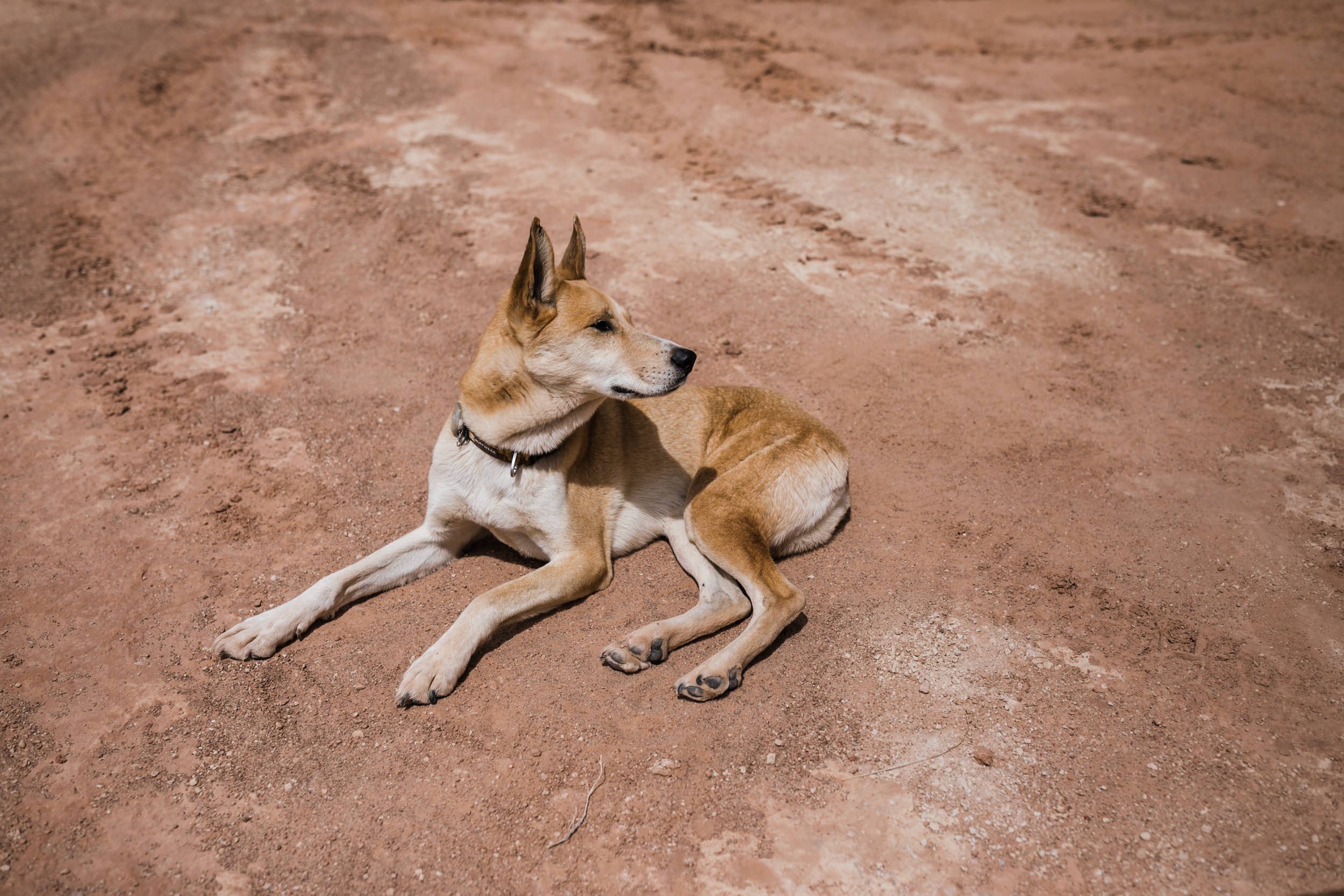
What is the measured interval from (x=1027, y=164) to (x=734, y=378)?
651 cm

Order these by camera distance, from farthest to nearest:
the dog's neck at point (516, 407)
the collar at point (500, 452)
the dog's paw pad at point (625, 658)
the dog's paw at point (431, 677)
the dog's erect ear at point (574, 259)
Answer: the dog's erect ear at point (574, 259), the collar at point (500, 452), the dog's neck at point (516, 407), the dog's paw pad at point (625, 658), the dog's paw at point (431, 677)

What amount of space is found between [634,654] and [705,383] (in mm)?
3023

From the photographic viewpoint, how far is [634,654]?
4570 mm

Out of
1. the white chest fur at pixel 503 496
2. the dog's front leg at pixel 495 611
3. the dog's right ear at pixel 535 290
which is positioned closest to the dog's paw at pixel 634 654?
the dog's front leg at pixel 495 611

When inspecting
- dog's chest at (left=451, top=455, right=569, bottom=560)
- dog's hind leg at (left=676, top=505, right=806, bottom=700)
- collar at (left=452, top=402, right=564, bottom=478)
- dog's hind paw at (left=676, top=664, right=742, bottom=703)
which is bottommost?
dog's hind paw at (left=676, top=664, right=742, bottom=703)

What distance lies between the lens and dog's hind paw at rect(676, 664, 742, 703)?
14.1ft

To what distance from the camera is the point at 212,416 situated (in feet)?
21.5

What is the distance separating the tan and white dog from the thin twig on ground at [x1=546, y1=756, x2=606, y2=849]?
0.62m

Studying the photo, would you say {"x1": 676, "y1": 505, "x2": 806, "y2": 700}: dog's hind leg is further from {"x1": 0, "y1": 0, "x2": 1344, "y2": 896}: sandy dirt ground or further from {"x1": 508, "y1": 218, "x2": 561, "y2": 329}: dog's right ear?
{"x1": 508, "y1": 218, "x2": 561, "y2": 329}: dog's right ear

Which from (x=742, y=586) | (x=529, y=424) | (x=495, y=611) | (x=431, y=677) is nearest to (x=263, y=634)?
(x=431, y=677)

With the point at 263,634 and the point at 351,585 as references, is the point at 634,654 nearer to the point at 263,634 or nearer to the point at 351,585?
the point at 351,585

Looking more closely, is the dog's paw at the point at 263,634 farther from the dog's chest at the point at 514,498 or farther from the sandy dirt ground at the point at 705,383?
the dog's chest at the point at 514,498

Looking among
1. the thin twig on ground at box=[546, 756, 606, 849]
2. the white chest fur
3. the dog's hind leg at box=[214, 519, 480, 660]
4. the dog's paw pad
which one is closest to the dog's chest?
the white chest fur

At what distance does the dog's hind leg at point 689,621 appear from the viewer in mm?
4555
